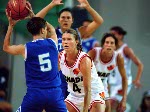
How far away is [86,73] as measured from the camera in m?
8.70

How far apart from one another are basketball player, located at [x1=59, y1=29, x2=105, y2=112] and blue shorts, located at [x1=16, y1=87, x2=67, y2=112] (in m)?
0.56

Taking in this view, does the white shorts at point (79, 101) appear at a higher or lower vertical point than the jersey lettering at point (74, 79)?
lower

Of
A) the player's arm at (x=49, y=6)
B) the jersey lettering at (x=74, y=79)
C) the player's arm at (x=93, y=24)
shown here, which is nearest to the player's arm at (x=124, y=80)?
the player's arm at (x=93, y=24)

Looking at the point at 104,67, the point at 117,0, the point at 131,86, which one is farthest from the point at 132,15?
the point at 104,67

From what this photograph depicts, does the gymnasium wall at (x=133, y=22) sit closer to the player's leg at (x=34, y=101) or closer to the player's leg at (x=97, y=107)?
the player's leg at (x=97, y=107)

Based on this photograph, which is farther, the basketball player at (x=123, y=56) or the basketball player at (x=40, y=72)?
the basketball player at (x=123, y=56)

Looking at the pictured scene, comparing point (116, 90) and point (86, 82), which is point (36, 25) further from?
point (116, 90)

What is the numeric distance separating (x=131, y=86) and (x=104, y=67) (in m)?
3.92

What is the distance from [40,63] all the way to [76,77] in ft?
3.54

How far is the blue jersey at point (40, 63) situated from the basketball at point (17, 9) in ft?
2.52

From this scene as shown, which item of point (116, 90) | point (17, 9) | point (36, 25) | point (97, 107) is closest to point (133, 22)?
point (116, 90)

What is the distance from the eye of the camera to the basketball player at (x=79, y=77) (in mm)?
8727

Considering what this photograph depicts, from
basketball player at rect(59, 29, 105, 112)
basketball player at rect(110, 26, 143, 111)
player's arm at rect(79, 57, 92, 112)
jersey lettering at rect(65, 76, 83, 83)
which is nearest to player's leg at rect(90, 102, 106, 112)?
basketball player at rect(59, 29, 105, 112)

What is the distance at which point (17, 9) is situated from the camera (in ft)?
29.1
